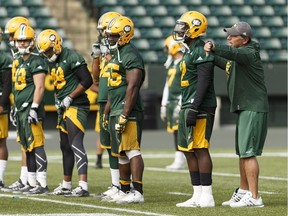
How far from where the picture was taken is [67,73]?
1137 cm

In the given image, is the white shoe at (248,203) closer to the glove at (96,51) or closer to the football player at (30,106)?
the football player at (30,106)

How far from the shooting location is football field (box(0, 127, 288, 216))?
31.8 ft

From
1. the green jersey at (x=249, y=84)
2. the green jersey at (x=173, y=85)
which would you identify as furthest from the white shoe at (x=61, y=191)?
the green jersey at (x=173, y=85)

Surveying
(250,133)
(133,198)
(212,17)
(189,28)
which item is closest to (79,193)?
(133,198)

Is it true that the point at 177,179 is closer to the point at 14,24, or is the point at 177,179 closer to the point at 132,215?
the point at 14,24

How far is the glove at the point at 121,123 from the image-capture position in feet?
33.7

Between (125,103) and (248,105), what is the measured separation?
1.26 meters

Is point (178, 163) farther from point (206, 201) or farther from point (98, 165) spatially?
point (206, 201)

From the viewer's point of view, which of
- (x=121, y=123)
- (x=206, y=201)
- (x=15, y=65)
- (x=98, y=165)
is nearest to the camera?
(x=206, y=201)

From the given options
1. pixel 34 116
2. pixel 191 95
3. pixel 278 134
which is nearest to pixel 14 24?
pixel 34 116

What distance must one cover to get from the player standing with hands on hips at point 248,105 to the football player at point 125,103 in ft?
2.93

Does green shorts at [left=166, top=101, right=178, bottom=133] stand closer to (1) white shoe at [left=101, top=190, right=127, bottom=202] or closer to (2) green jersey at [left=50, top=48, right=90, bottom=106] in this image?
(2) green jersey at [left=50, top=48, right=90, bottom=106]

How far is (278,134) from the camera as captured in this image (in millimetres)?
24438

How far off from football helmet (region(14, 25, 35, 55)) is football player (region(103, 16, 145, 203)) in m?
1.46
